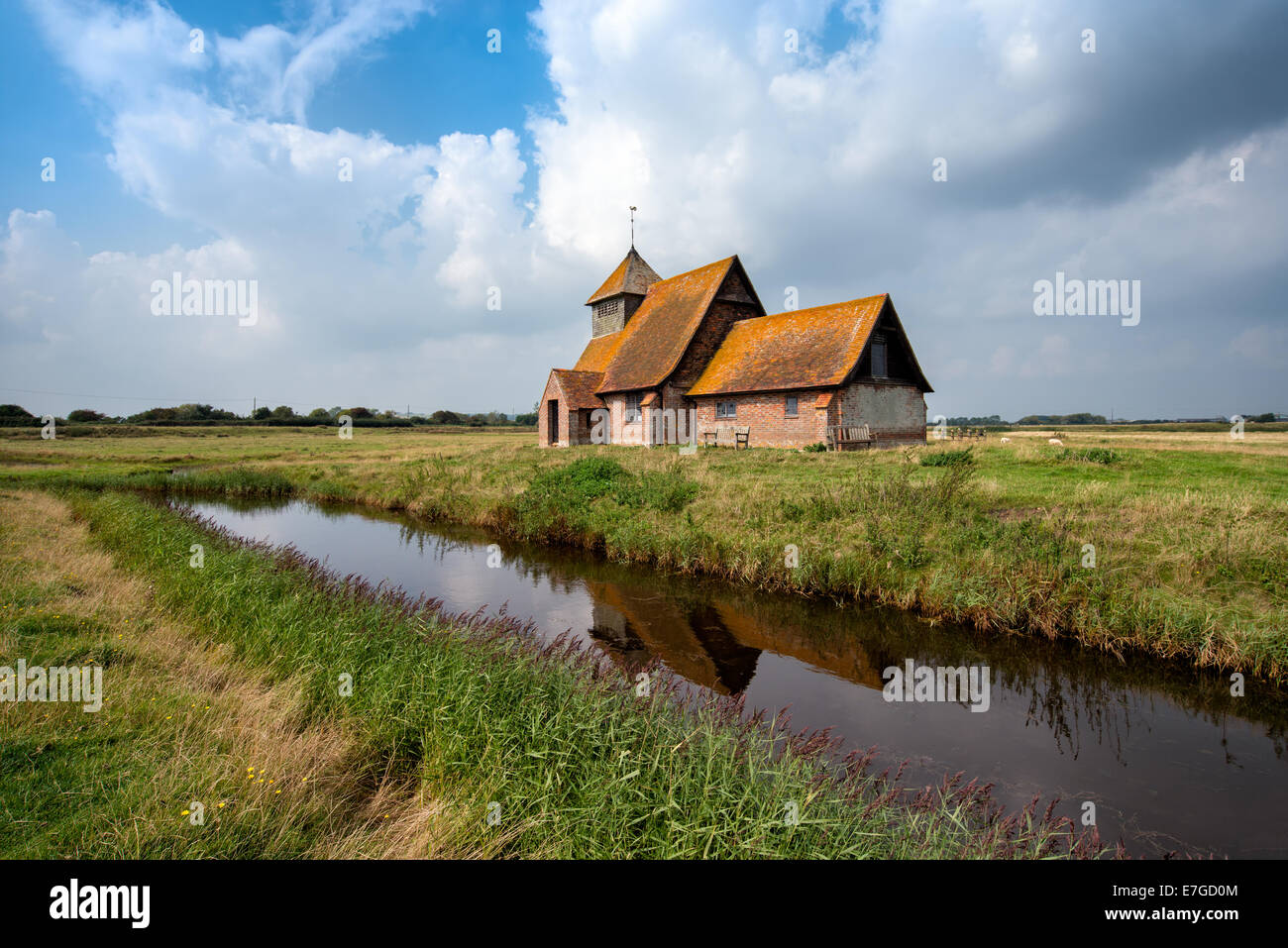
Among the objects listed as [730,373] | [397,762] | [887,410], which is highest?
[730,373]

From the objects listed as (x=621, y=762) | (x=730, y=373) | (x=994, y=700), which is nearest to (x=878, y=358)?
(x=730, y=373)

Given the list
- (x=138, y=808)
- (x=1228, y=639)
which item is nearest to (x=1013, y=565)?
(x=1228, y=639)

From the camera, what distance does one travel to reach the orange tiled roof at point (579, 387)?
106 feet

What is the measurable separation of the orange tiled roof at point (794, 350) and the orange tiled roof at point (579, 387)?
251 inches

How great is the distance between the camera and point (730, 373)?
91.9 ft

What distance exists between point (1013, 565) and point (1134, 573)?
151 cm

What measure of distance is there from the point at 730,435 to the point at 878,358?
7158 millimetres

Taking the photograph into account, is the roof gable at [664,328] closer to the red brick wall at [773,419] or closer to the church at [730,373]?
the church at [730,373]

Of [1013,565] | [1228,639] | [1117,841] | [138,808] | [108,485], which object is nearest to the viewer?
[138,808]

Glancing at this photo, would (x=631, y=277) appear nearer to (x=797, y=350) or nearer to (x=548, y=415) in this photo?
(x=548, y=415)

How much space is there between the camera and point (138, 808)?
11.7 feet
